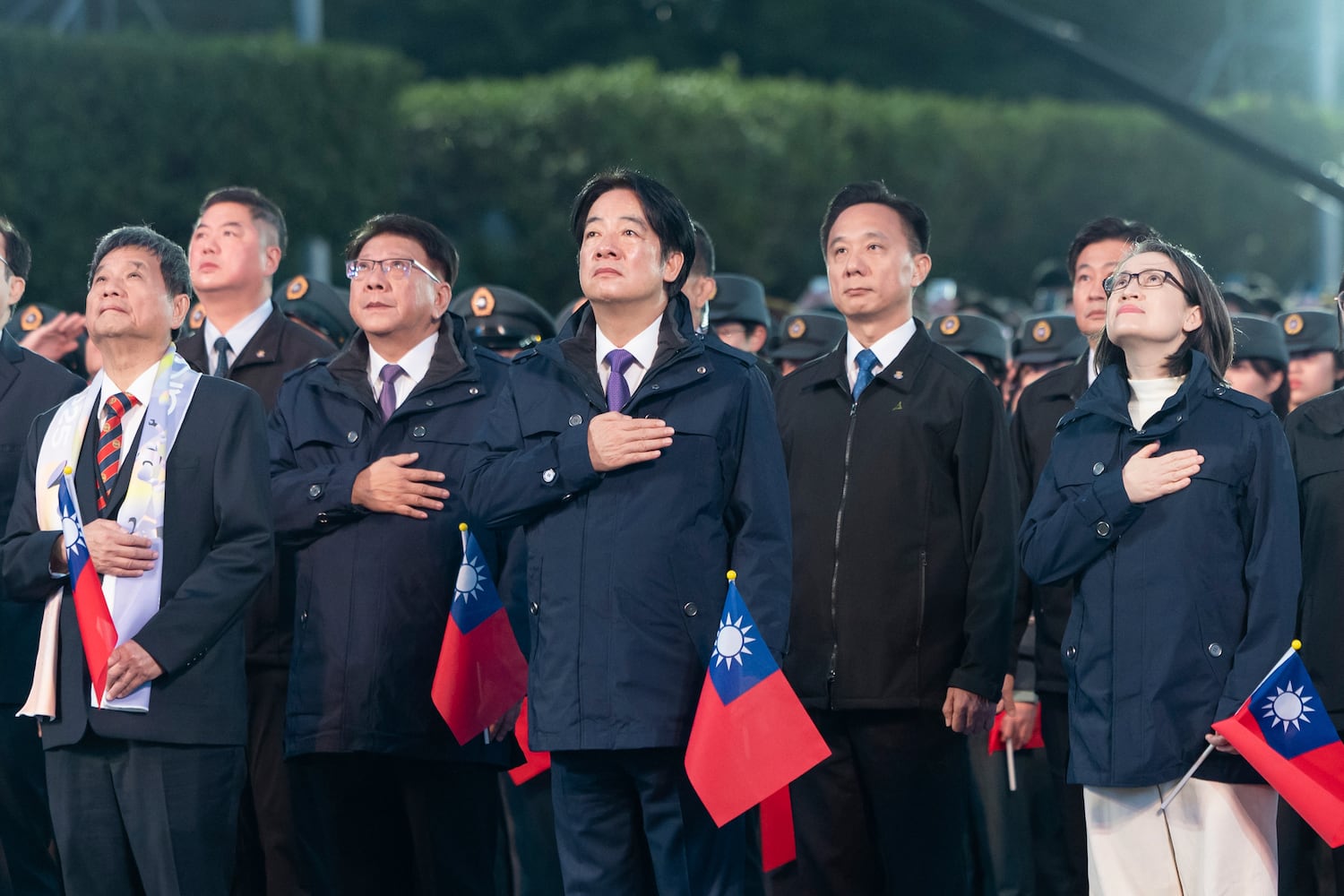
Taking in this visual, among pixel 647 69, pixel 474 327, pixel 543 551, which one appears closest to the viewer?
pixel 543 551

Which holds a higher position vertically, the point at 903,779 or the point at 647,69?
the point at 647,69

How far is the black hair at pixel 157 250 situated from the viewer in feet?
19.6

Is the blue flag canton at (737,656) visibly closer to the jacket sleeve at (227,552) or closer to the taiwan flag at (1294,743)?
the taiwan flag at (1294,743)

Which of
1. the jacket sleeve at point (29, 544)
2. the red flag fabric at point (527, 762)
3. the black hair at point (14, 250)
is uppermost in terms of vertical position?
the black hair at point (14, 250)

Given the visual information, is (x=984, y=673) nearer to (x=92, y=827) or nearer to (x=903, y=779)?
(x=903, y=779)

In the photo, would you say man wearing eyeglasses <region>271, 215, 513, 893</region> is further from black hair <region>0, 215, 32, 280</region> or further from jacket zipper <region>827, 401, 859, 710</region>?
black hair <region>0, 215, 32, 280</region>

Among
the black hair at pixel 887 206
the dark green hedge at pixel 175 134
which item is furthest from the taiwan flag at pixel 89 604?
the dark green hedge at pixel 175 134

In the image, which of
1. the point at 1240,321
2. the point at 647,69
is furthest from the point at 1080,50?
the point at 647,69

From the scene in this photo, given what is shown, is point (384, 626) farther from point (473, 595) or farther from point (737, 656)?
point (737, 656)

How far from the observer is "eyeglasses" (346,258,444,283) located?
21.6 ft

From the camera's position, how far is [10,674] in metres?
6.70

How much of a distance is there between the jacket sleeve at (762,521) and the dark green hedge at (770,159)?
20.2m

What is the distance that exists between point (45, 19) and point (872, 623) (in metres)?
19.6

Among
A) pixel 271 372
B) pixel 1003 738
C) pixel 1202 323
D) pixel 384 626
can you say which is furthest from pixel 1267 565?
pixel 271 372
